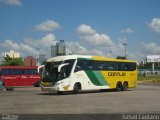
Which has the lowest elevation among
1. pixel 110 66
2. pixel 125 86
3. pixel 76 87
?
pixel 125 86

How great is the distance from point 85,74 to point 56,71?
305 cm

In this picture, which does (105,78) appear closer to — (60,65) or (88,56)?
(88,56)

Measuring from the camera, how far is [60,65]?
31.0 meters

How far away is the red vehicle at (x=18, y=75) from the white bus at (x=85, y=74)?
15716 millimetres

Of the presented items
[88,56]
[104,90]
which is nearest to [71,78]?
[88,56]

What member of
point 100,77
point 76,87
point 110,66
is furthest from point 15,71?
point 76,87

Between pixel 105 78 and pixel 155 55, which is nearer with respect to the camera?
pixel 105 78

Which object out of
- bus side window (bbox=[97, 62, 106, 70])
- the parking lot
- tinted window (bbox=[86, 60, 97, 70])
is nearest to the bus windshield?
tinted window (bbox=[86, 60, 97, 70])

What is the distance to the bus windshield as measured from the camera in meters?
31.2

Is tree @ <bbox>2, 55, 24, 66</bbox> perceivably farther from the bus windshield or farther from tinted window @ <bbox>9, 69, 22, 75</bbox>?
the bus windshield

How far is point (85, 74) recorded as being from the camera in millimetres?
33344

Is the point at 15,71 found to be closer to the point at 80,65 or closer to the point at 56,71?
the point at 80,65

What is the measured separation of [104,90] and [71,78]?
7708 mm

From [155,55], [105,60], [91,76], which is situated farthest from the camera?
[155,55]
